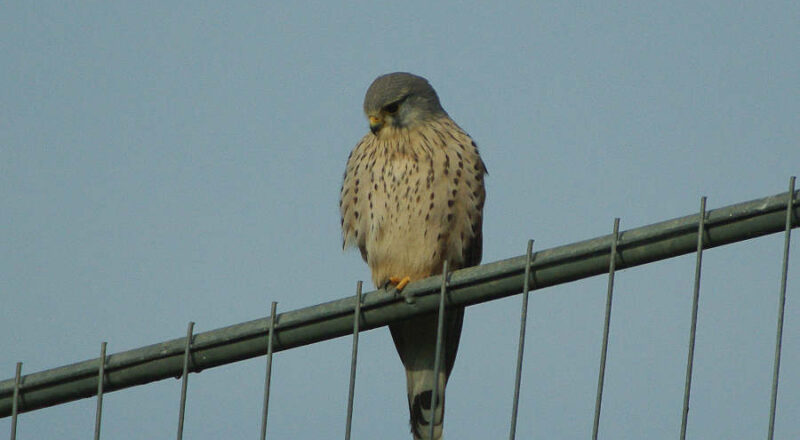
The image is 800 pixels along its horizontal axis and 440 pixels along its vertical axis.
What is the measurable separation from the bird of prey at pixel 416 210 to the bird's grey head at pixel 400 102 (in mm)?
19

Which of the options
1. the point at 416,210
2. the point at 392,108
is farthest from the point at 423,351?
the point at 392,108

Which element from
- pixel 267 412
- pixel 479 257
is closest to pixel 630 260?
pixel 267 412

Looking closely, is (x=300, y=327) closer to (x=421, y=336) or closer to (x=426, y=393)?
(x=426, y=393)

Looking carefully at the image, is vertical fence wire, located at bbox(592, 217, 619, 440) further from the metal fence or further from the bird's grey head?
the bird's grey head

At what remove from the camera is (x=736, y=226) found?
8.98ft

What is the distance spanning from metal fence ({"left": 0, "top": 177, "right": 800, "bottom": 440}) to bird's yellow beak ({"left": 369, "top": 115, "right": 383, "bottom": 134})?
277cm

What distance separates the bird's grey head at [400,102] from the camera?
5.97 m

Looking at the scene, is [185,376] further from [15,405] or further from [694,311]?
[694,311]

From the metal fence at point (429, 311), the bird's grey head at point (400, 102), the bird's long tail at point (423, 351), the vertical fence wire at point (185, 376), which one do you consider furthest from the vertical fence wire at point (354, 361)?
the bird's grey head at point (400, 102)

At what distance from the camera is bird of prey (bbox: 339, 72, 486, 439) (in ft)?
18.1

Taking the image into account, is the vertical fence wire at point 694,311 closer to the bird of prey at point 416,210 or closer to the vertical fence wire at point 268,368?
the vertical fence wire at point 268,368

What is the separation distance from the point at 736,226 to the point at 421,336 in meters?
2.83

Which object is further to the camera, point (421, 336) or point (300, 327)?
point (421, 336)

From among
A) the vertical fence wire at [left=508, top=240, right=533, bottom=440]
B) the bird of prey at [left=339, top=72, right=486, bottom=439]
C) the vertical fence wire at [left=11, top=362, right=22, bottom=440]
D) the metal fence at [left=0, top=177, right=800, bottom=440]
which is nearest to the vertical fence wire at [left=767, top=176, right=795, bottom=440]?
the metal fence at [left=0, top=177, right=800, bottom=440]
